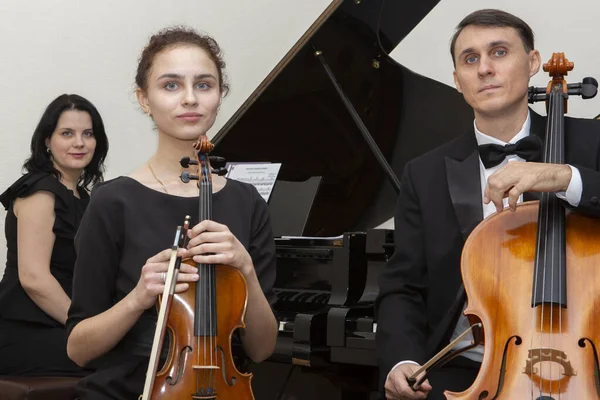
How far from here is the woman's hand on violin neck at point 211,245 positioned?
5.02 ft

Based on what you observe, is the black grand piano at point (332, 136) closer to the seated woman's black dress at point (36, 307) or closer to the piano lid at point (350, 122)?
the piano lid at point (350, 122)

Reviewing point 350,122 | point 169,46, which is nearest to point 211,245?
point 169,46


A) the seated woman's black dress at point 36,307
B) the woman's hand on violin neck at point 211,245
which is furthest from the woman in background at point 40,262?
the woman's hand on violin neck at point 211,245

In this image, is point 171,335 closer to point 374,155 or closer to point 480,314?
point 480,314

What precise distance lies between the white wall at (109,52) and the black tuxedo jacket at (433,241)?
91.4 inches

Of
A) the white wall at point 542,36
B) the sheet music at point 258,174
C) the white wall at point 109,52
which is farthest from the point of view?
the white wall at point 542,36

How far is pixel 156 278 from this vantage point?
151 cm

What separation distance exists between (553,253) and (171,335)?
2.56 feet

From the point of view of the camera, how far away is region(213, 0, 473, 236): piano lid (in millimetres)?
3029

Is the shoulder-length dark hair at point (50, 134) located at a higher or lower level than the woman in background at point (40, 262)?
higher

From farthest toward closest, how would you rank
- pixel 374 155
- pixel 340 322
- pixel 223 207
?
pixel 374 155
pixel 340 322
pixel 223 207

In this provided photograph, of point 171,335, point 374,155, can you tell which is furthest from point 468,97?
point 374,155

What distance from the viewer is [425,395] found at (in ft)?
5.47

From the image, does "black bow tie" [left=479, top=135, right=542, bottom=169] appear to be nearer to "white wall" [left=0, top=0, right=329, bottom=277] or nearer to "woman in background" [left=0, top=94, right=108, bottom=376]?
"woman in background" [left=0, top=94, right=108, bottom=376]
